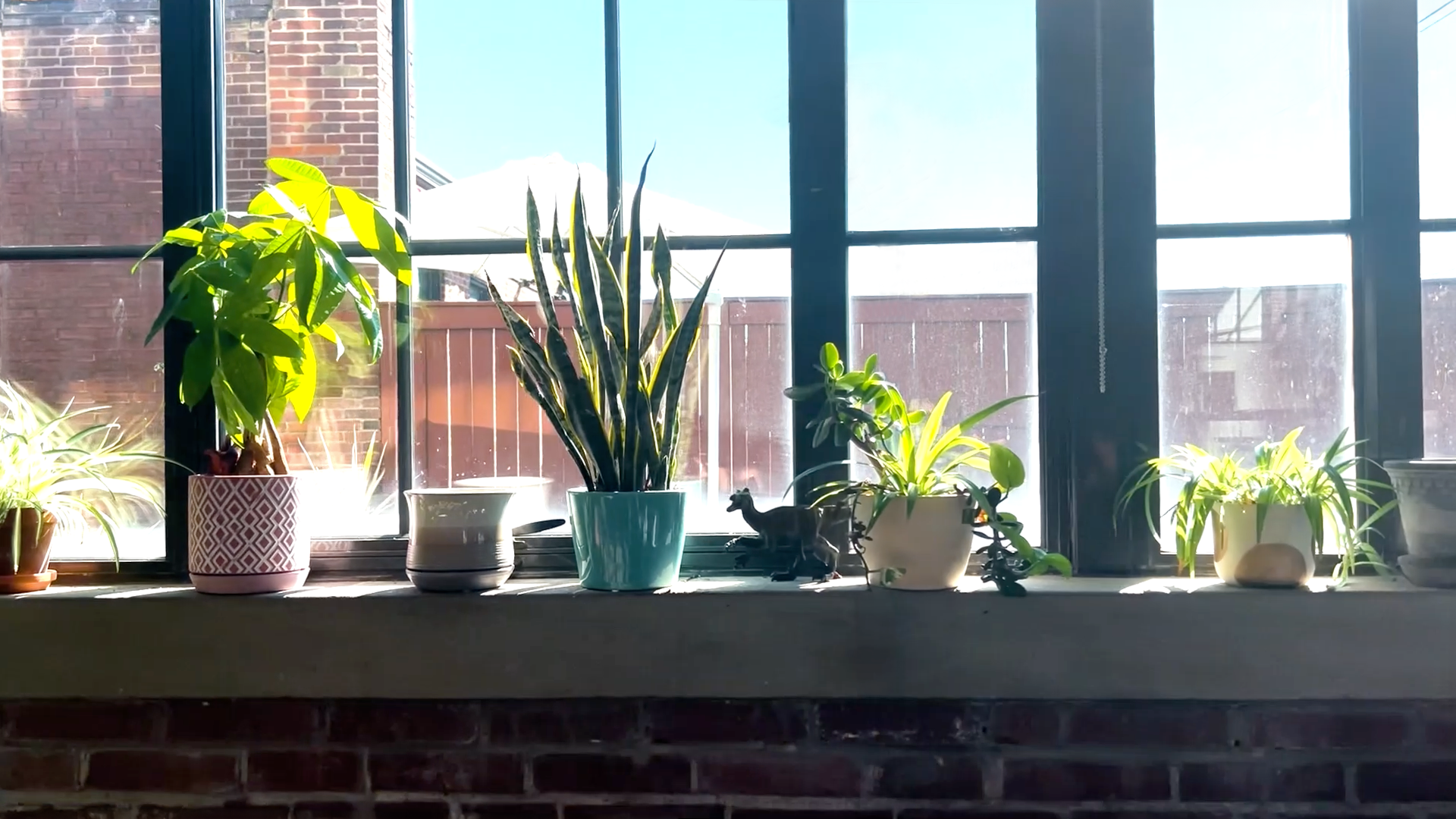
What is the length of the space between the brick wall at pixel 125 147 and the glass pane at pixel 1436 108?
5.73ft

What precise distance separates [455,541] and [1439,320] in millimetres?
1610

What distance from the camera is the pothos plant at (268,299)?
1334 millimetres

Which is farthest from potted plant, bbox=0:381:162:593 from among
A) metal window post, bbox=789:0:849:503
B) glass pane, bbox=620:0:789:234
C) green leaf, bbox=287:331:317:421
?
metal window post, bbox=789:0:849:503

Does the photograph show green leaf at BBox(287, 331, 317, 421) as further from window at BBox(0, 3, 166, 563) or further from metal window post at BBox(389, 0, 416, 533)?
window at BBox(0, 3, 166, 563)

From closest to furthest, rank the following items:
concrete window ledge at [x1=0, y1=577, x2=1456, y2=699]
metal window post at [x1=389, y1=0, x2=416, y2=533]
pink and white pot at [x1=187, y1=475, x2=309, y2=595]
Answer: concrete window ledge at [x1=0, y1=577, x2=1456, y2=699] < pink and white pot at [x1=187, y1=475, x2=309, y2=595] < metal window post at [x1=389, y1=0, x2=416, y2=533]

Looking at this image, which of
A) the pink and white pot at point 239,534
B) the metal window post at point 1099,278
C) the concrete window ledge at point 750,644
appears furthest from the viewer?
the metal window post at point 1099,278

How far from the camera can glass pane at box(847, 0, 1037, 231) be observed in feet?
5.11

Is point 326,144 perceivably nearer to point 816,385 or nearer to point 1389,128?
point 816,385

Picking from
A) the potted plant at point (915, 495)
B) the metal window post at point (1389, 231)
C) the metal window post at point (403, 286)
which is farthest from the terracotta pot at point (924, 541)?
the metal window post at point (403, 286)

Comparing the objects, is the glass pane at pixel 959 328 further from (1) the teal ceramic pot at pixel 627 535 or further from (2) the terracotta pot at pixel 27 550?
(2) the terracotta pot at pixel 27 550

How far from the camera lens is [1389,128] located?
4.86ft

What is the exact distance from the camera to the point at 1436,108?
153 centimetres

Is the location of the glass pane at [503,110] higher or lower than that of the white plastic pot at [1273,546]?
higher

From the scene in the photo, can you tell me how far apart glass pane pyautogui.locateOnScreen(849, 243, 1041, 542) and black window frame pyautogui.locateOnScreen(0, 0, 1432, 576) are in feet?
0.10
